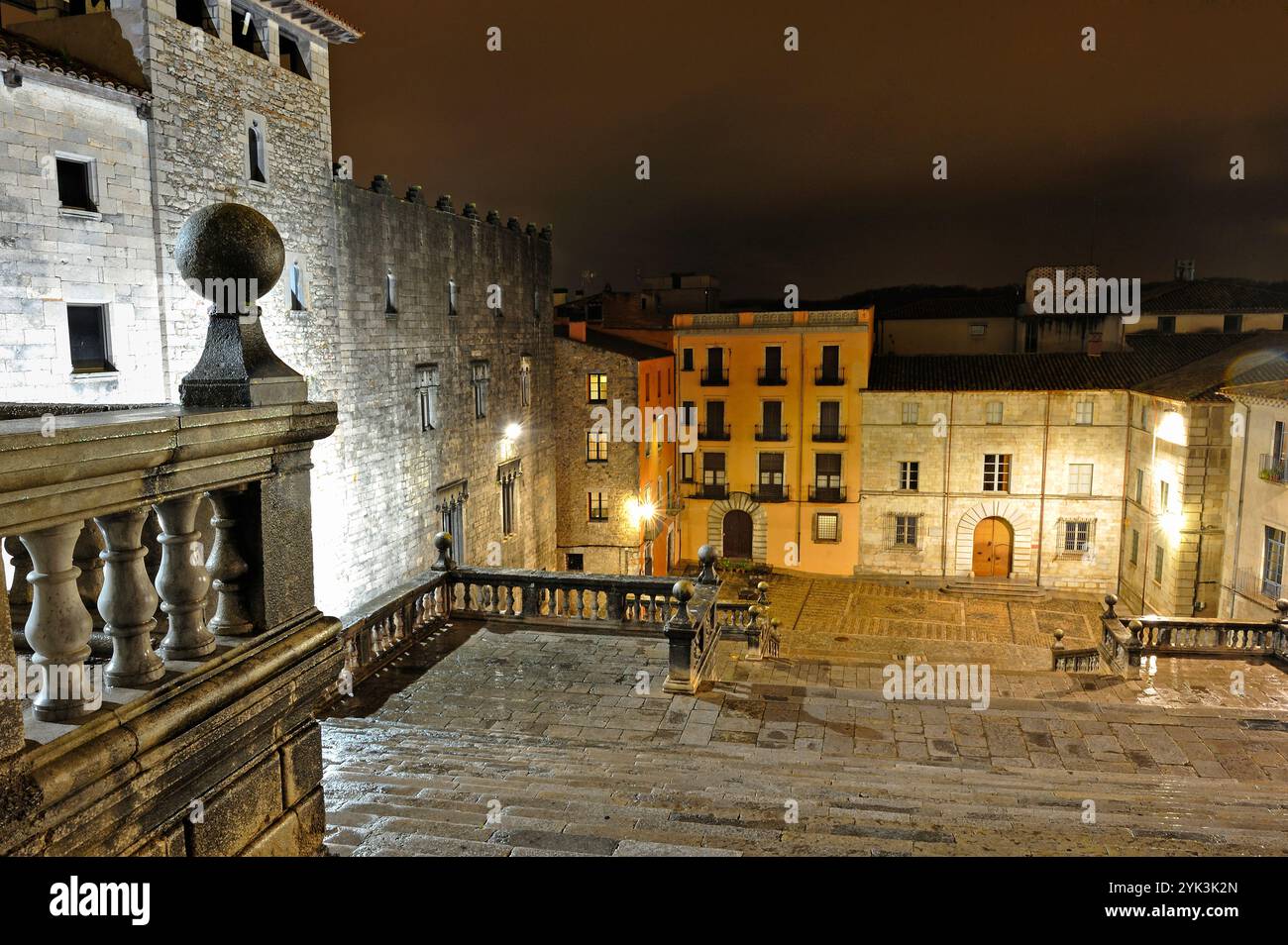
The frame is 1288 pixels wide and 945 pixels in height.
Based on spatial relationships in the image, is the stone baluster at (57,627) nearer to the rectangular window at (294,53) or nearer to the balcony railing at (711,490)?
the rectangular window at (294,53)

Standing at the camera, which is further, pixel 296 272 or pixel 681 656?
pixel 296 272

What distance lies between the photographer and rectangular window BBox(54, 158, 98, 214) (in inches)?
524

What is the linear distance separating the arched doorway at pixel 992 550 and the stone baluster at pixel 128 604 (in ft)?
118

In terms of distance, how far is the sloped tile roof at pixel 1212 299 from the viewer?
41906 mm

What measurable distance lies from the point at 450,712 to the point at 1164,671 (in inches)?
474

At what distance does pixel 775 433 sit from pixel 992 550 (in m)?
9.98

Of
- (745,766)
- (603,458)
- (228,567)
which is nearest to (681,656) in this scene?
(745,766)

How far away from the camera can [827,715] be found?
9.76 m

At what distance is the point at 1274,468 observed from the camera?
23078mm

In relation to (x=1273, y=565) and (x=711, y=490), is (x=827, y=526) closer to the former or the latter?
(x=711, y=490)

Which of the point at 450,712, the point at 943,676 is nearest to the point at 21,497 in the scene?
the point at 450,712

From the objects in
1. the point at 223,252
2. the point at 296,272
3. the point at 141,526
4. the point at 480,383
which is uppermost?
the point at 296,272

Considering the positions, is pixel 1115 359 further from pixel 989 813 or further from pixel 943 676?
pixel 989 813

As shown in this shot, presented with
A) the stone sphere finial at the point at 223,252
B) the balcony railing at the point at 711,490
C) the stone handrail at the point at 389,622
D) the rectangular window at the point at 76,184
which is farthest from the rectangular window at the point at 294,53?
the balcony railing at the point at 711,490
